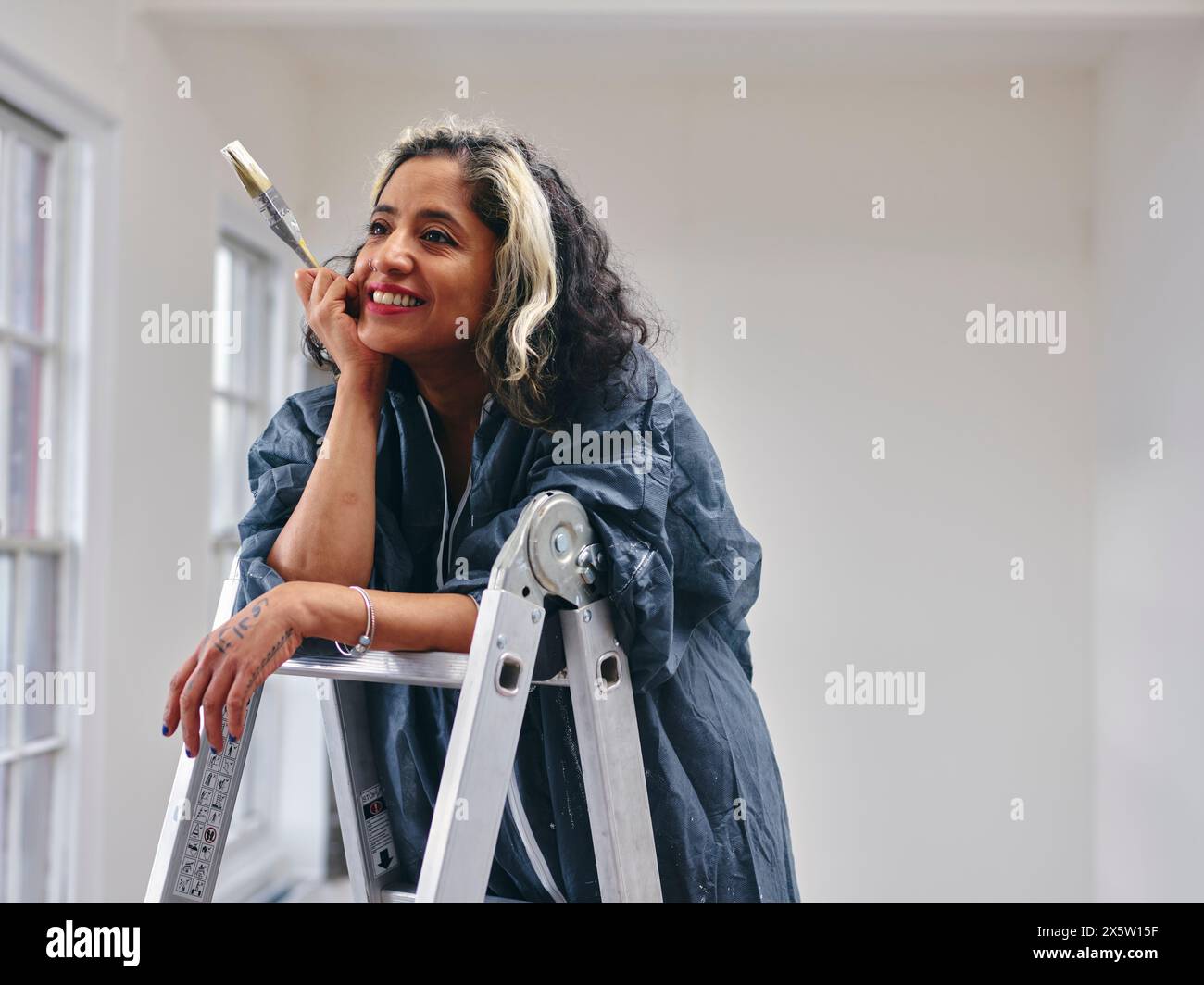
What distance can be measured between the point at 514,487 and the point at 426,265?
20cm

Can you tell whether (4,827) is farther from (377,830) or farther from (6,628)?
(377,830)

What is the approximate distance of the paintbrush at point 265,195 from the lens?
3.15 ft

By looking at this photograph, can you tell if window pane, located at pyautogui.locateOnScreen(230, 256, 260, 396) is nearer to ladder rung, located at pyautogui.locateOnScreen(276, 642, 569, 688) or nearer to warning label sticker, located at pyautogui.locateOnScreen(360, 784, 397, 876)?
warning label sticker, located at pyautogui.locateOnScreen(360, 784, 397, 876)

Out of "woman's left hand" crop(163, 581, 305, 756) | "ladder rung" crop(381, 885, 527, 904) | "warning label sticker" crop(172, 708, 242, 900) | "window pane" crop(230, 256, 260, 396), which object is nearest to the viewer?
"woman's left hand" crop(163, 581, 305, 756)

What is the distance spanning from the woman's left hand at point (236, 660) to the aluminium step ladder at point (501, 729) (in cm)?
6

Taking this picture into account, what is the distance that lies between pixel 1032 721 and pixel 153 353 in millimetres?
2418

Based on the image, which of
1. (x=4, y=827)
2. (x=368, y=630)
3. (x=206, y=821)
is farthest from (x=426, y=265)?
(x=4, y=827)

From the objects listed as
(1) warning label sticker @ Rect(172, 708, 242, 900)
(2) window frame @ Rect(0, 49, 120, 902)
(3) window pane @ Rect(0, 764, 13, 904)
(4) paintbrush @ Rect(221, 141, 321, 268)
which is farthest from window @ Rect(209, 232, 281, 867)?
(1) warning label sticker @ Rect(172, 708, 242, 900)

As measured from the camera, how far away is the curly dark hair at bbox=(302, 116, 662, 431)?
3.08 ft

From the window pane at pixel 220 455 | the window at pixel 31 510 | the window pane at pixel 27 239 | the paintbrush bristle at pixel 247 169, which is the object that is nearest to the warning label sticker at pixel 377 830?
the paintbrush bristle at pixel 247 169

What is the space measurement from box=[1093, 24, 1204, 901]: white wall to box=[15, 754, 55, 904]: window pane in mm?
2377

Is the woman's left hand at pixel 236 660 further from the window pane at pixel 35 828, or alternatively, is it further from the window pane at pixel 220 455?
the window pane at pixel 220 455

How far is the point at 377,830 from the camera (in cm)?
105
